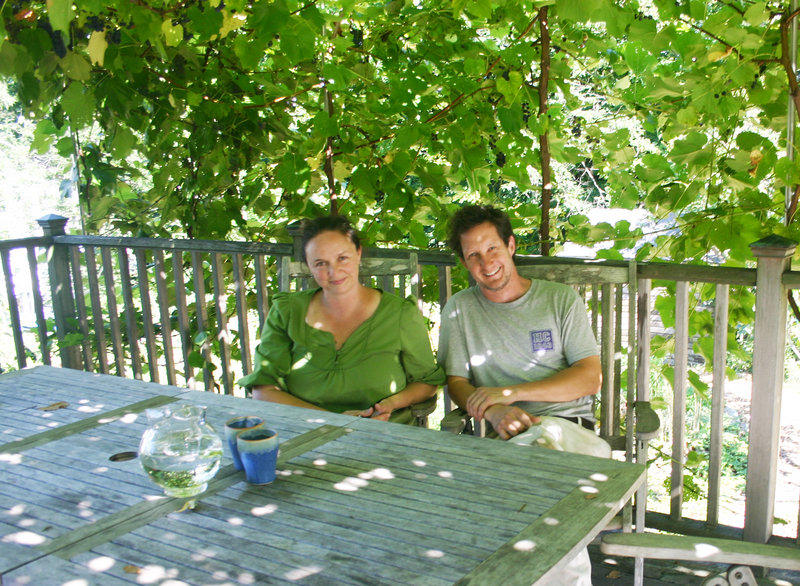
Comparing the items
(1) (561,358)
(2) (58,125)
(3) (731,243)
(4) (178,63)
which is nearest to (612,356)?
(1) (561,358)

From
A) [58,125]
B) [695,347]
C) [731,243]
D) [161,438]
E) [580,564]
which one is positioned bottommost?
[580,564]

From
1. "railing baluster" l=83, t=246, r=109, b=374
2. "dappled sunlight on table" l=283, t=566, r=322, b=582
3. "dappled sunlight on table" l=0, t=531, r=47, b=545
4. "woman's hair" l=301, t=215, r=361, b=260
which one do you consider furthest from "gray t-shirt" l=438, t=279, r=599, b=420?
"railing baluster" l=83, t=246, r=109, b=374

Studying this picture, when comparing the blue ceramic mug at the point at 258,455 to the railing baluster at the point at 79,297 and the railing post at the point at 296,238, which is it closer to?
the railing post at the point at 296,238

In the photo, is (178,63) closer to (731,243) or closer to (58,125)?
(58,125)

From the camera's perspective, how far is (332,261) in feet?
8.18

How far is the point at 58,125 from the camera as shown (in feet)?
11.6

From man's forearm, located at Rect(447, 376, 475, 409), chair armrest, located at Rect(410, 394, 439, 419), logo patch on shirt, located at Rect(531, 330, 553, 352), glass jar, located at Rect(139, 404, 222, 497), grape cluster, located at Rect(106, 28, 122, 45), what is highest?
grape cluster, located at Rect(106, 28, 122, 45)

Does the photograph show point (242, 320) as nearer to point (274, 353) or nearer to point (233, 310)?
point (233, 310)

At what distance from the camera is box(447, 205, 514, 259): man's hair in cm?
247

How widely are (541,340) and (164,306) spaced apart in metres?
2.15

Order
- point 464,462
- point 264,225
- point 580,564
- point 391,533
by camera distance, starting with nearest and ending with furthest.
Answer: point 391,533 → point 464,462 → point 580,564 → point 264,225

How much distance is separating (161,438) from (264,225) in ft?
8.96

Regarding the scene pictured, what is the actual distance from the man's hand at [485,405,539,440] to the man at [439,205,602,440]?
14cm

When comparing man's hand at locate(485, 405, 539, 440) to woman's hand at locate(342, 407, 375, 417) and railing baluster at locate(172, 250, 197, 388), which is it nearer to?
woman's hand at locate(342, 407, 375, 417)
